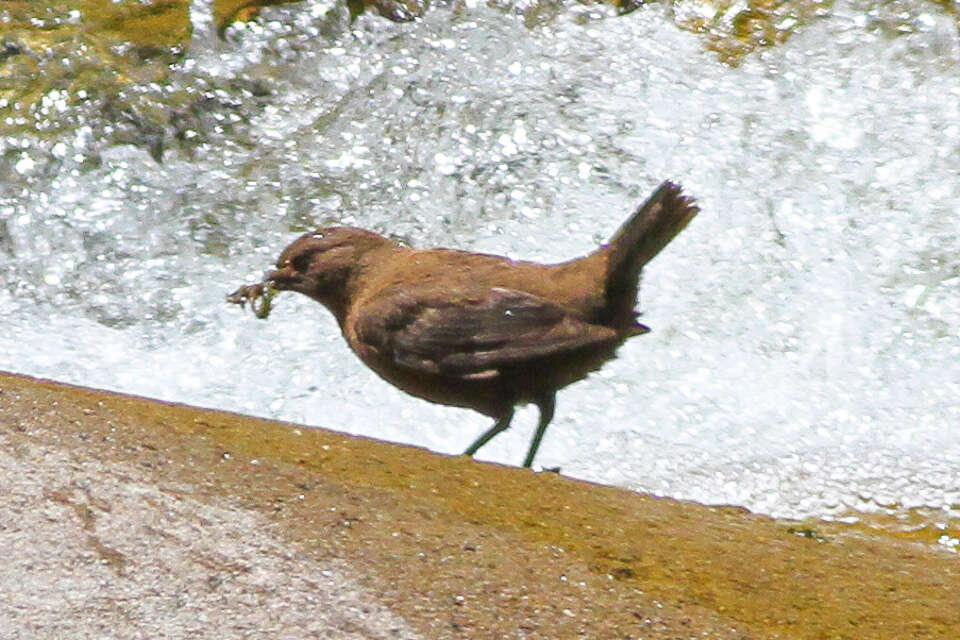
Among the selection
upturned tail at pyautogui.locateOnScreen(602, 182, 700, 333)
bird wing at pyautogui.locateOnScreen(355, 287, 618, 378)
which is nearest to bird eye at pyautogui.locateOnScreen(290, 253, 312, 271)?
bird wing at pyautogui.locateOnScreen(355, 287, 618, 378)

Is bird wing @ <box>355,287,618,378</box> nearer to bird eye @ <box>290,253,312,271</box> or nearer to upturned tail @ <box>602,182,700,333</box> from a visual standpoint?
upturned tail @ <box>602,182,700,333</box>

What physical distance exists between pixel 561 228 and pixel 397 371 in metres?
2.24

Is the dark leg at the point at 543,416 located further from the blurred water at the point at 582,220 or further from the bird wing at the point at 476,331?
the blurred water at the point at 582,220

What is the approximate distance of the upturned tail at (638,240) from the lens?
5473 millimetres

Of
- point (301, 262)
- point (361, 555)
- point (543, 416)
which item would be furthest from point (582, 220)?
point (361, 555)

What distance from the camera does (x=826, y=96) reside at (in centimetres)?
826

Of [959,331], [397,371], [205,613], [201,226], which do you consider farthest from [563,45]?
[205,613]

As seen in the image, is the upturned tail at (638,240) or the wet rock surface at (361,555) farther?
the upturned tail at (638,240)

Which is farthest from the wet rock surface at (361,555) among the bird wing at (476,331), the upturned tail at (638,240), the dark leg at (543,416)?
the dark leg at (543,416)

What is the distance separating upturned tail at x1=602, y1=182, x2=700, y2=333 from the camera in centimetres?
547

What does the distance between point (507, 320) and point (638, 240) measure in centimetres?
54

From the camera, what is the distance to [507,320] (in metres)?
5.56

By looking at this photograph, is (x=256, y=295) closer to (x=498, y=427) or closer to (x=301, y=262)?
(x=301, y=262)

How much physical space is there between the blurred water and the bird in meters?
0.91
